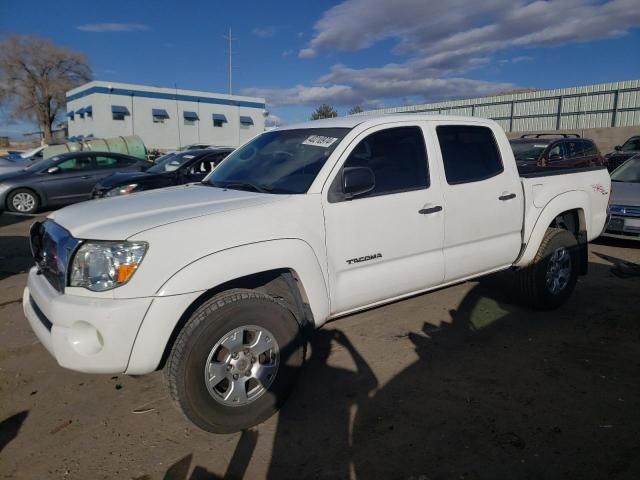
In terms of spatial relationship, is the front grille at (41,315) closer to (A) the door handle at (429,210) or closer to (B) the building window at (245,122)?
(A) the door handle at (429,210)

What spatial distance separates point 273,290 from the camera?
318 cm

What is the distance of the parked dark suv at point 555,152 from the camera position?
1057cm

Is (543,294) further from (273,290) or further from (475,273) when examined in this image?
(273,290)

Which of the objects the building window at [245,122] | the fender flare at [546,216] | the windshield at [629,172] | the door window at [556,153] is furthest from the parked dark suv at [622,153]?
the building window at [245,122]

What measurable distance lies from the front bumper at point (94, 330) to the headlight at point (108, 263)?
9 cm

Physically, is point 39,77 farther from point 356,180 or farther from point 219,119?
point 356,180

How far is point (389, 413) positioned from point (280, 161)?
1.98 metres

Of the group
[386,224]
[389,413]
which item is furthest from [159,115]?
[389,413]

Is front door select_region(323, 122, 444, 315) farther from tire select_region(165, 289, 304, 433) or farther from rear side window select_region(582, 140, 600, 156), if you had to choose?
rear side window select_region(582, 140, 600, 156)

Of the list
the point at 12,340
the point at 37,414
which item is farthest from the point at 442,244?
the point at 12,340

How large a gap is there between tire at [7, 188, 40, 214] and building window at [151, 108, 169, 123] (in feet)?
92.9

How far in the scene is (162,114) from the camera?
125 feet

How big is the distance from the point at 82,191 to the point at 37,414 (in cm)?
1020

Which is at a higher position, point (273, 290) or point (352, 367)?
point (273, 290)
